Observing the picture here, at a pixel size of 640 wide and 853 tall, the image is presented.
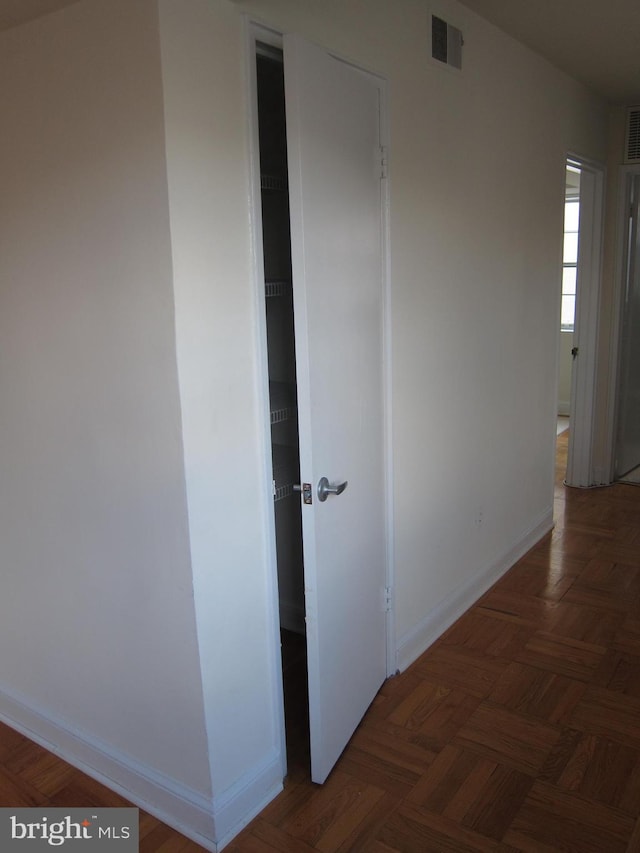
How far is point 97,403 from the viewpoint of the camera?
6.20ft

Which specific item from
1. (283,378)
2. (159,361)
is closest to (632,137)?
(283,378)

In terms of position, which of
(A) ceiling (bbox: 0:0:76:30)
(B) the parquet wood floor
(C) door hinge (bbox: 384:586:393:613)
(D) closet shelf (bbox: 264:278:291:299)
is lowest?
(B) the parquet wood floor

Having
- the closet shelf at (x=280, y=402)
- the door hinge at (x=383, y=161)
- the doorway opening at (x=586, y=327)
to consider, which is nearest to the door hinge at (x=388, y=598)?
the closet shelf at (x=280, y=402)

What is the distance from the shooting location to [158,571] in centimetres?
187

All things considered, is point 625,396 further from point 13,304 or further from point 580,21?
point 13,304

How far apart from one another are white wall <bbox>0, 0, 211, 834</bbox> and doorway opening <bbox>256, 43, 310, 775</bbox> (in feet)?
1.82

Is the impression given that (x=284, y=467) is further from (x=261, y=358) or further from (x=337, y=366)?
(x=261, y=358)

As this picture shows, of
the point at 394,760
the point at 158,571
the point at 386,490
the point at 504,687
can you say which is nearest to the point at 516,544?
the point at 504,687

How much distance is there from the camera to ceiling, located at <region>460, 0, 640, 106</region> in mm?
2748

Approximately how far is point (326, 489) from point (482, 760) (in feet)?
3.27

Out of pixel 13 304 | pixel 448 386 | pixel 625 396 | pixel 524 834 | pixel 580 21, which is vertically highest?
pixel 580 21

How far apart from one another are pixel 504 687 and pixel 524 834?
0.70 meters

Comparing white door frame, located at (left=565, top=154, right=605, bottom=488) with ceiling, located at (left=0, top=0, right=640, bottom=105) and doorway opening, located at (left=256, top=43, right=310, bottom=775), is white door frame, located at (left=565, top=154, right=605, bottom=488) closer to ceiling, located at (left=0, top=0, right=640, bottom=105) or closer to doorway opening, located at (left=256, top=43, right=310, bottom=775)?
ceiling, located at (left=0, top=0, right=640, bottom=105)

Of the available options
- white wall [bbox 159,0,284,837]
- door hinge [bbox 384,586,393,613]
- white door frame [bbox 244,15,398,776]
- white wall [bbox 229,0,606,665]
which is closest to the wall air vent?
white wall [bbox 229,0,606,665]
